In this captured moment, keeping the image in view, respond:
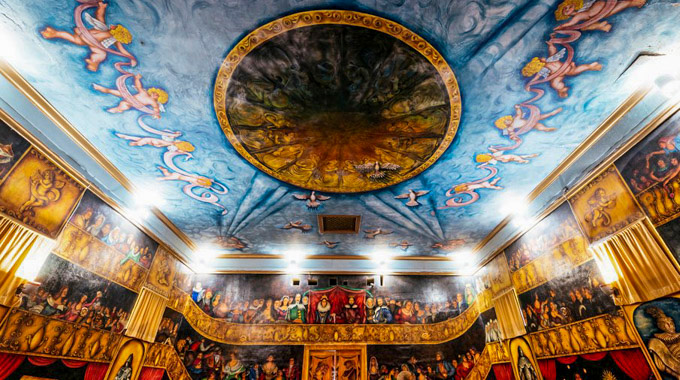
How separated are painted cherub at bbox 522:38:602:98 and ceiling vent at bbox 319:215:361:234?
647 centimetres

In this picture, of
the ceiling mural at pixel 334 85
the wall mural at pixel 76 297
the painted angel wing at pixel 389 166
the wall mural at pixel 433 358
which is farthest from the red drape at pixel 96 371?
the painted angel wing at pixel 389 166

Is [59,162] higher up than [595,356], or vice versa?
[59,162]

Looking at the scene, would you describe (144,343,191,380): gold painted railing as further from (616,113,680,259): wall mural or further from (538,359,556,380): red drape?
(616,113,680,259): wall mural

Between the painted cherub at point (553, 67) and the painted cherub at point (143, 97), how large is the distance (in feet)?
23.0

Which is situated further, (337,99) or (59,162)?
(59,162)

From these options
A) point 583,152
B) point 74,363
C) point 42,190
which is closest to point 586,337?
point 583,152

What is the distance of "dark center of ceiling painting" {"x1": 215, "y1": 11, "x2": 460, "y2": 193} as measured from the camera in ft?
15.9

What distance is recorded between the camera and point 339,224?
35.1ft

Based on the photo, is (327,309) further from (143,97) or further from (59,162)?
(143,97)

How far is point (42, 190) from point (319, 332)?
10.0 m

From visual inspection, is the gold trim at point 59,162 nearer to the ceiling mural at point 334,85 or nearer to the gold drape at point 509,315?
the ceiling mural at point 334,85

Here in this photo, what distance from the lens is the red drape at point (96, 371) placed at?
24.4ft

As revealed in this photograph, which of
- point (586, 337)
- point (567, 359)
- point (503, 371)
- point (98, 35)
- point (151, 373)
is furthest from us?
point (503, 371)

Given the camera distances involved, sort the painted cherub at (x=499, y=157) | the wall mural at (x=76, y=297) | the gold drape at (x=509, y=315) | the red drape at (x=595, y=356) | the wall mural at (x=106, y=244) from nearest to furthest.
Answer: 1. the wall mural at (x=76, y=297)
2. the red drape at (x=595, y=356)
3. the wall mural at (x=106, y=244)
4. the painted cherub at (x=499, y=157)
5. the gold drape at (x=509, y=315)
